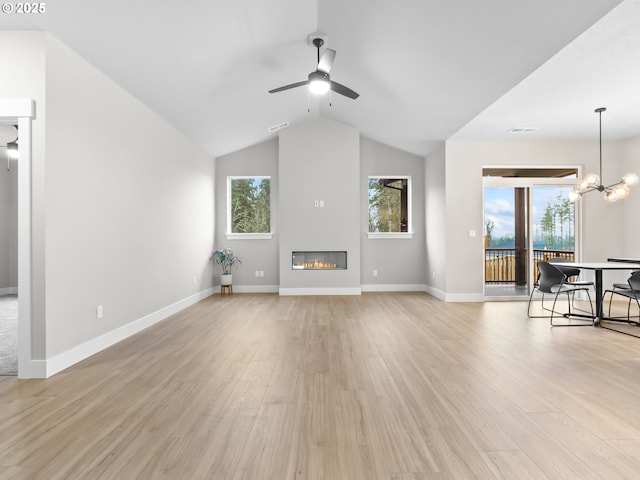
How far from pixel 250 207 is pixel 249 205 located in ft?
0.16

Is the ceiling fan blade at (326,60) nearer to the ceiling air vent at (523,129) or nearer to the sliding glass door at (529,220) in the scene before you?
the ceiling air vent at (523,129)

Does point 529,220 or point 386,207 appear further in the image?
point 386,207

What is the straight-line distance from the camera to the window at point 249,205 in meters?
7.76

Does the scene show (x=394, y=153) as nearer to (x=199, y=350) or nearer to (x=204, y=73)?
(x=204, y=73)

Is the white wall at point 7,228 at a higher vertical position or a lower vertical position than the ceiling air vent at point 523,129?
lower

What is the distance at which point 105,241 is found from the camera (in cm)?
372

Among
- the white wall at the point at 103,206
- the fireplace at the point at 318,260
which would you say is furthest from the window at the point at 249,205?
the white wall at the point at 103,206

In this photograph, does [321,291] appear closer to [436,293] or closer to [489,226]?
[436,293]

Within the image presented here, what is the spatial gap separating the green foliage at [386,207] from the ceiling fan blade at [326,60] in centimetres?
415

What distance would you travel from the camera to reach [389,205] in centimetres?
775

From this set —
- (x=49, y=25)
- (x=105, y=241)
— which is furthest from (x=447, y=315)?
(x=49, y=25)

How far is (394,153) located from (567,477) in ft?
22.1

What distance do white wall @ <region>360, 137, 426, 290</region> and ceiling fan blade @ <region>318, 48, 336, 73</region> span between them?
3992 mm

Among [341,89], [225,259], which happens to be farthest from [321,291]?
[341,89]
